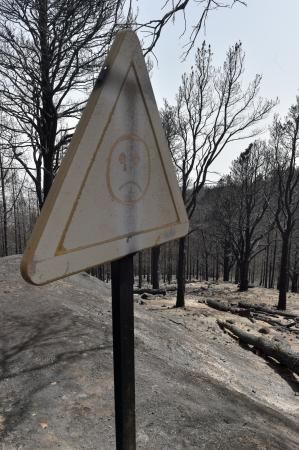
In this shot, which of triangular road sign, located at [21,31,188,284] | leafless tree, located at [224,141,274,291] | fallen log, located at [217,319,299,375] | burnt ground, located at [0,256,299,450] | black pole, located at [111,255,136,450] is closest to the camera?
triangular road sign, located at [21,31,188,284]

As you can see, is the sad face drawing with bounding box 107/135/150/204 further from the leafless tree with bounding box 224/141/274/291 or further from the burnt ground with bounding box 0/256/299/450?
the leafless tree with bounding box 224/141/274/291

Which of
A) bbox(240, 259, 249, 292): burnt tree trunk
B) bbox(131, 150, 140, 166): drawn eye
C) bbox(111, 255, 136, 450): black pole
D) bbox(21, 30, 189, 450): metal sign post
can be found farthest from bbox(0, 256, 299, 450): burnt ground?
bbox(240, 259, 249, 292): burnt tree trunk

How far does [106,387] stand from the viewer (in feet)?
13.4

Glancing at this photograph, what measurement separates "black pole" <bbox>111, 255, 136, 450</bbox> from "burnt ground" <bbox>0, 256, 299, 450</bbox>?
79.8 inches

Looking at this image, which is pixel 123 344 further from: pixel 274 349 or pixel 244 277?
pixel 244 277

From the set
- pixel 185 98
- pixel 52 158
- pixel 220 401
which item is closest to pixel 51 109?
pixel 52 158

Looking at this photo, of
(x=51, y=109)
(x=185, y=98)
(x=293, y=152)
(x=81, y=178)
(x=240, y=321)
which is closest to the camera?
(x=81, y=178)

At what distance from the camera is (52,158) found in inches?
413

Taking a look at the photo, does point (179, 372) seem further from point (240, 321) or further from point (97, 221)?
point (240, 321)

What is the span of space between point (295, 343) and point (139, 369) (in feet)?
23.2

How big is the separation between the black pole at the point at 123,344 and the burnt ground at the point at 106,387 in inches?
79.8

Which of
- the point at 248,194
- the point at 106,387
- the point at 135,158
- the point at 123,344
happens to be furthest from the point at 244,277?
the point at 135,158

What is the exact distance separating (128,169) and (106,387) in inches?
137

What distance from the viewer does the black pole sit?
1.43 m
